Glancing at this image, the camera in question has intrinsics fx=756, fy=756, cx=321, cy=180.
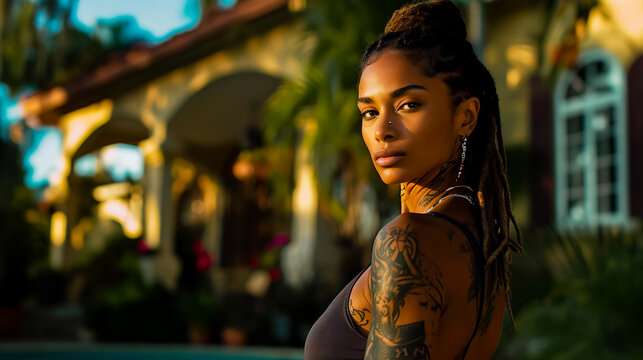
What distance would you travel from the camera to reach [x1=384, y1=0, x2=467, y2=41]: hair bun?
123 centimetres

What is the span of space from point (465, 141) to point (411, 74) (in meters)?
0.16

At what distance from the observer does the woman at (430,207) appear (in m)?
1.08

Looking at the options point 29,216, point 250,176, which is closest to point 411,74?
point 250,176

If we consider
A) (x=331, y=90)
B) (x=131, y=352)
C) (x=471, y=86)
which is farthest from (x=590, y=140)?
(x=471, y=86)

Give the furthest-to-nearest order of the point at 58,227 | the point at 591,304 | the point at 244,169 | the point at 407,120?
the point at 58,227, the point at 244,169, the point at 591,304, the point at 407,120

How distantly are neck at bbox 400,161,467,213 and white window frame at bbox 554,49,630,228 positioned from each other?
6991mm

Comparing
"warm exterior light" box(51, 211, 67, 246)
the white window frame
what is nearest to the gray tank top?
the white window frame

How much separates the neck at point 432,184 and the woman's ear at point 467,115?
0.06 meters

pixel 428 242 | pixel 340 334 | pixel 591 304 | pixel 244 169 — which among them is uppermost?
pixel 244 169

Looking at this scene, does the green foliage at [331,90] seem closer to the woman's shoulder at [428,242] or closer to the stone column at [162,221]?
the stone column at [162,221]

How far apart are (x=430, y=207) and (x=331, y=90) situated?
652cm

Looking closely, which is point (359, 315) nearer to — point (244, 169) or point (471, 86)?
point (471, 86)

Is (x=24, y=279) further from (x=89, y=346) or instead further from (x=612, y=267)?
(x=612, y=267)

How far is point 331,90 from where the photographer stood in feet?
25.2
